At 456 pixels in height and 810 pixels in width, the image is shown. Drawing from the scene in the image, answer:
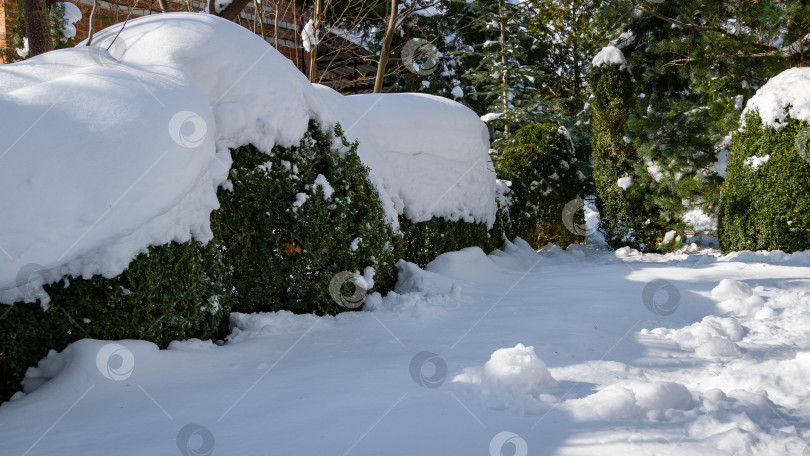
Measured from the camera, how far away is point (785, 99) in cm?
671

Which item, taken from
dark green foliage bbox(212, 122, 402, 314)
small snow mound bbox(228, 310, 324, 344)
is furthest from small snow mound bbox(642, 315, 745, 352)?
small snow mound bbox(228, 310, 324, 344)

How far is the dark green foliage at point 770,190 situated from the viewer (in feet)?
21.6

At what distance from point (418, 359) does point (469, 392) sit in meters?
0.60

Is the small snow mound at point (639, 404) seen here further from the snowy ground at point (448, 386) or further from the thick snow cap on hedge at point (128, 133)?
the thick snow cap on hedge at point (128, 133)

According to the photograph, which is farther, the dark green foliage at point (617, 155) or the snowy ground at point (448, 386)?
the dark green foliage at point (617, 155)

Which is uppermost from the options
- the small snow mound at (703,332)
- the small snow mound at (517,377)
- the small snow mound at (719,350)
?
the small snow mound at (517,377)

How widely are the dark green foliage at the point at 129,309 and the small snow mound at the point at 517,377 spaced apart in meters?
1.80

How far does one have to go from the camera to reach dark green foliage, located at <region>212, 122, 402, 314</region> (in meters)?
3.53

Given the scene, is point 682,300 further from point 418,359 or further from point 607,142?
A: point 607,142

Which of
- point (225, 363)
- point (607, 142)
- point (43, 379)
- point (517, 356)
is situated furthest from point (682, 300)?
point (607, 142)

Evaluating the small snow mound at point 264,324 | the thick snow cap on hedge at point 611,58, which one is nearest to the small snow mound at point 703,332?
the small snow mound at point 264,324

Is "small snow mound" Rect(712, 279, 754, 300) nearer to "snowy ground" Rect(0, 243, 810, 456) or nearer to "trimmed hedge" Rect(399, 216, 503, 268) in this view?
Result: "snowy ground" Rect(0, 243, 810, 456)

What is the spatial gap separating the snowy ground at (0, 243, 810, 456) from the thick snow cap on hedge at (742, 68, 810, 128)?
3.67 m

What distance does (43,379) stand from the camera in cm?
253
